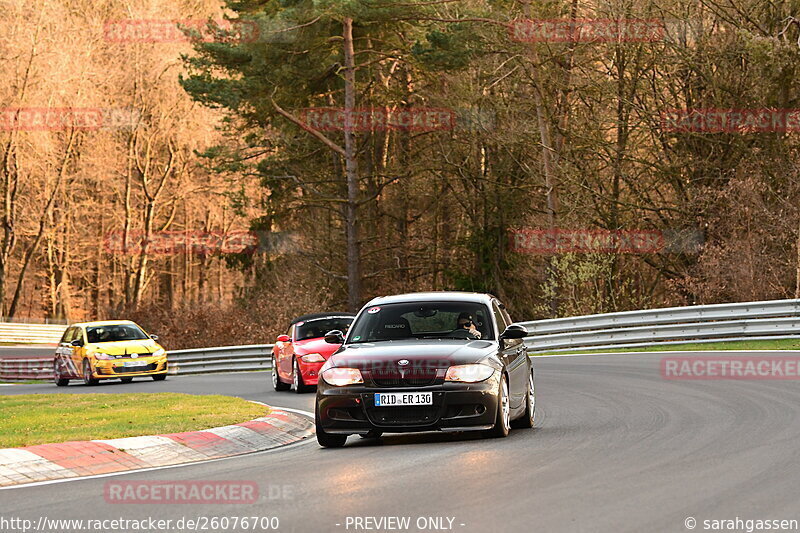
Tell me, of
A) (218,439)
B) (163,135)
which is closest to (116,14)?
(163,135)

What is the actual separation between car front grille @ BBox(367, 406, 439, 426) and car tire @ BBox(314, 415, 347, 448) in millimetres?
710

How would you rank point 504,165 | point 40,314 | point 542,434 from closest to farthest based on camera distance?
point 542,434 < point 504,165 < point 40,314

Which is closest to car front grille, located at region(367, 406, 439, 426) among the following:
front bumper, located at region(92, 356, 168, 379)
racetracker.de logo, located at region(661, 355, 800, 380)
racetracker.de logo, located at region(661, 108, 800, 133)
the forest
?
racetracker.de logo, located at region(661, 355, 800, 380)

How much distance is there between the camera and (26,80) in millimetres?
59562

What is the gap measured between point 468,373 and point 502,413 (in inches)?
25.0

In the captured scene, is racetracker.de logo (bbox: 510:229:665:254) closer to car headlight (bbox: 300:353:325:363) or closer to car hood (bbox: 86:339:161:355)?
car hood (bbox: 86:339:161:355)

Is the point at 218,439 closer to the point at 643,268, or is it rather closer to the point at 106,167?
the point at 643,268

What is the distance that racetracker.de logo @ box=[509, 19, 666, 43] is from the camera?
35031 mm

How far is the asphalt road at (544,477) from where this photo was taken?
7.93 m

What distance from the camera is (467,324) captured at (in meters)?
13.7

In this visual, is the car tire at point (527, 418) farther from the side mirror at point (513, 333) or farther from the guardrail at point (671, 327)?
the guardrail at point (671, 327)

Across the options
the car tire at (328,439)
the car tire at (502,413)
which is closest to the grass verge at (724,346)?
the car tire at (502,413)

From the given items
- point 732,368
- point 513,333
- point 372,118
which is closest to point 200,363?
point 372,118

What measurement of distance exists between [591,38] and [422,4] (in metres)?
7.10
